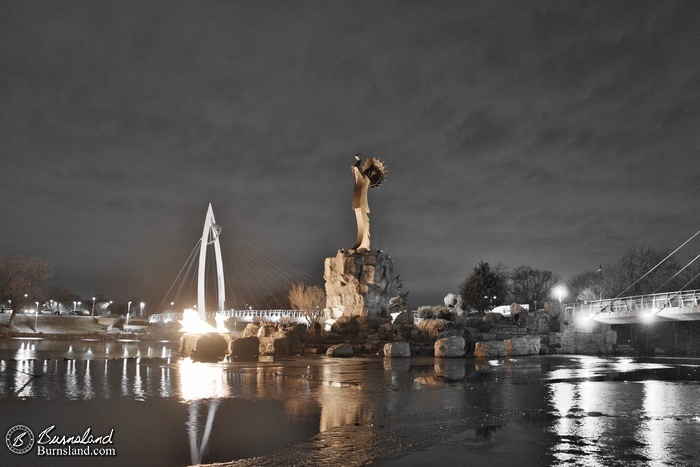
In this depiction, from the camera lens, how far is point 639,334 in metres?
59.1

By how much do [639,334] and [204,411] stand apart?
61.1 metres

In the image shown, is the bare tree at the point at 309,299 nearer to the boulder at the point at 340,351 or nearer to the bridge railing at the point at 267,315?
the bridge railing at the point at 267,315

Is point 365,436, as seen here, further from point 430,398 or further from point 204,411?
point 430,398

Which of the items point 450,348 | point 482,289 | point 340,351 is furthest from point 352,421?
point 482,289

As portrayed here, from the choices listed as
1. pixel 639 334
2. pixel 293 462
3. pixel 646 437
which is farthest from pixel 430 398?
pixel 639 334

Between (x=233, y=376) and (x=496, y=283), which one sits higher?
(x=496, y=283)

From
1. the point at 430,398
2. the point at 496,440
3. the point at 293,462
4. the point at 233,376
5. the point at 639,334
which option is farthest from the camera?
the point at 639,334

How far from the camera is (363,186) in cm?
5459

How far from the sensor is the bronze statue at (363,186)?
53281 millimetres

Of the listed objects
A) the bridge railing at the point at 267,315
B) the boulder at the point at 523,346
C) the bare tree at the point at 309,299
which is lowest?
the boulder at the point at 523,346

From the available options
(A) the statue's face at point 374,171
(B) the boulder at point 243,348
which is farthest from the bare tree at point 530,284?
(B) the boulder at point 243,348

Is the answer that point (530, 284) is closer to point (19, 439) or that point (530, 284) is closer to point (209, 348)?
point (209, 348)

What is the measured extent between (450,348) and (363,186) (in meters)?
24.8

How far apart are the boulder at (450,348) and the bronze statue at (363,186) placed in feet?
63.1
